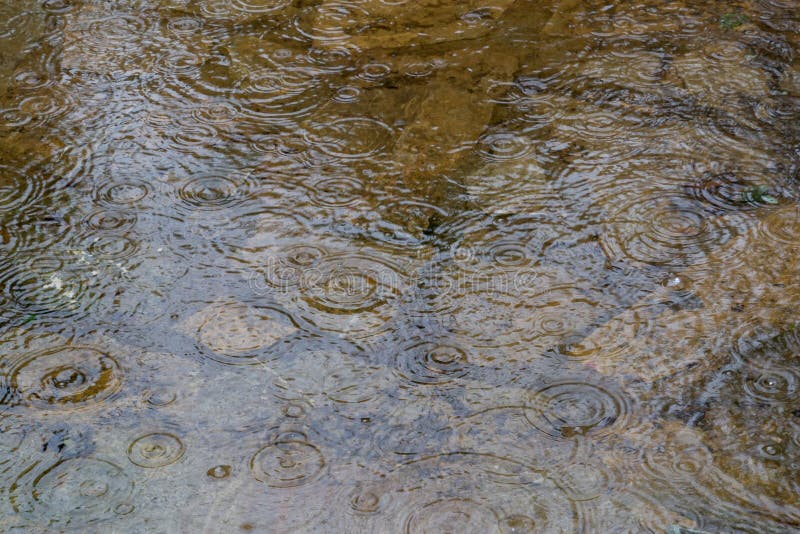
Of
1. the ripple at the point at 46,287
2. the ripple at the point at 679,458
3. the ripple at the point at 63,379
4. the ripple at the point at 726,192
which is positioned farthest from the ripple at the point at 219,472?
the ripple at the point at 726,192

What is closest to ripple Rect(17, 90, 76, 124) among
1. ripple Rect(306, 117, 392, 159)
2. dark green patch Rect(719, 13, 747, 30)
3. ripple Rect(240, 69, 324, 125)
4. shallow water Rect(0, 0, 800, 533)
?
shallow water Rect(0, 0, 800, 533)

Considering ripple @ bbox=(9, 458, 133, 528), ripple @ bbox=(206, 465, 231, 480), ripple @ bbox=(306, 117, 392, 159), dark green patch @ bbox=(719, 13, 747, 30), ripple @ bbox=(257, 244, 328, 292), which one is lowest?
ripple @ bbox=(9, 458, 133, 528)

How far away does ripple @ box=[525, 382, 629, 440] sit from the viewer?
247cm

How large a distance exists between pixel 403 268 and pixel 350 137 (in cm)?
87

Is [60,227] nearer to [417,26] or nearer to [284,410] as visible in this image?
[284,410]

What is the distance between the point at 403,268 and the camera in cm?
302

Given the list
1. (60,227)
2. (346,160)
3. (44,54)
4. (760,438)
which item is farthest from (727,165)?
(44,54)

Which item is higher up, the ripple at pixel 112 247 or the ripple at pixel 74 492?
the ripple at pixel 112 247

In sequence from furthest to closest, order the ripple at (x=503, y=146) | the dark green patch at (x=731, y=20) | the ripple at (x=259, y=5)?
the ripple at (x=259, y=5) → the dark green patch at (x=731, y=20) → the ripple at (x=503, y=146)

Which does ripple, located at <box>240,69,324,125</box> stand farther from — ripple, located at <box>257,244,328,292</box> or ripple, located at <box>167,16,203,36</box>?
ripple, located at <box>257,244,328,292</box>

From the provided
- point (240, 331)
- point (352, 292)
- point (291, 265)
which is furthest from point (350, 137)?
point (240, 331)

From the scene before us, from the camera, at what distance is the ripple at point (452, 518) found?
2248 millimetres

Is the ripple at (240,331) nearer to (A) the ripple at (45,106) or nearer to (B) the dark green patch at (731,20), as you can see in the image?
(A) the ripple at (45,106)

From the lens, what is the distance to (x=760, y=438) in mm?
2410
